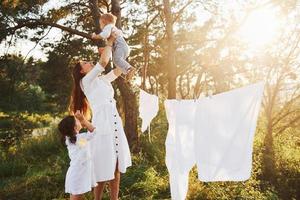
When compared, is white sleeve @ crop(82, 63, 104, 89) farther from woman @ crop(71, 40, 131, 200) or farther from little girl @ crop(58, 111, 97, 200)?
little girl @ crop(58, 111, 97, 200)

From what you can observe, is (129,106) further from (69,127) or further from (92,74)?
(92,74)

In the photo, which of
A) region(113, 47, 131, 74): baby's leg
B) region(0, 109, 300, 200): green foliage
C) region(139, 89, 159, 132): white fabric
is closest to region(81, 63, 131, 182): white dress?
region(113, 47, 131, 74): baby's leg

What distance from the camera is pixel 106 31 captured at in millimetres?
4453

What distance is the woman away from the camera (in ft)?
14.4

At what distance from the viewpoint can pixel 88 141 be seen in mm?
4461

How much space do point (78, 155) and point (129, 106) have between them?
15.7 feet

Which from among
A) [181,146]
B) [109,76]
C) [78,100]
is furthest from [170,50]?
[181,146]

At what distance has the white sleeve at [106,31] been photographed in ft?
14.4

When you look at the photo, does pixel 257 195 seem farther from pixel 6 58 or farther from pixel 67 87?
pixel 67 87

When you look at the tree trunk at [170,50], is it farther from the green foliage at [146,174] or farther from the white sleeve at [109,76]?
the white sleeve at [109,76]

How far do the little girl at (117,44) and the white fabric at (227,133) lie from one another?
3.10ft

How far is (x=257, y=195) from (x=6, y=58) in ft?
19.3

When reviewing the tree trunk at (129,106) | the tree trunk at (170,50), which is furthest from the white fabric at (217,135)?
the tree trunk at (170,50)

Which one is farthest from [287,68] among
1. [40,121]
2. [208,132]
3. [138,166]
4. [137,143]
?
[40,121]
